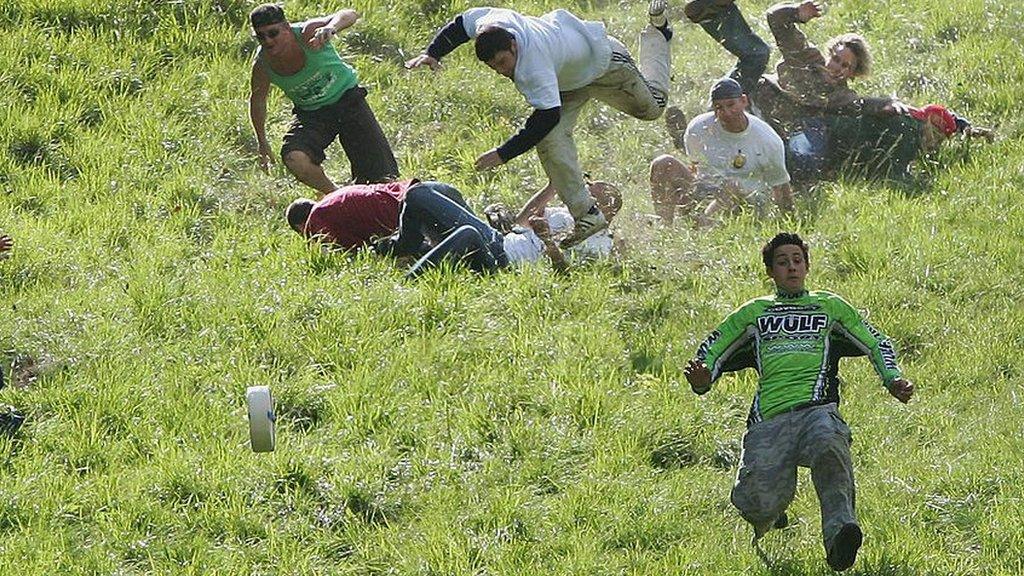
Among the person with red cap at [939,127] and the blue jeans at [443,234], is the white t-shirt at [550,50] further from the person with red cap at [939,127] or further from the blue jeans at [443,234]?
the person with red cap at [939,127]

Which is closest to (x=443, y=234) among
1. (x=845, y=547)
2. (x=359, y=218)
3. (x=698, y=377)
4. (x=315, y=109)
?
(x=359, y=218)

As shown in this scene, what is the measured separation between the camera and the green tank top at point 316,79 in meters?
11.4

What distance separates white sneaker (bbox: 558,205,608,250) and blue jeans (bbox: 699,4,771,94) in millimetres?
2718

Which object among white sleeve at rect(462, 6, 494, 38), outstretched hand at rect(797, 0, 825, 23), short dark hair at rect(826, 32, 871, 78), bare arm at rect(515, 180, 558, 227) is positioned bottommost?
bare arm at rect(515, 180, 558, 227)

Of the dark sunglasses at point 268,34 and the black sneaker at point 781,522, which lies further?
the dark sunglasses at point 268,34

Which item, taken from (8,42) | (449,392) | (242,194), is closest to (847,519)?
(449,392)

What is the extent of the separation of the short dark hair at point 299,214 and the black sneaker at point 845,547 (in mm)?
4755

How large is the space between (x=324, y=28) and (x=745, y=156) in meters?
2.80

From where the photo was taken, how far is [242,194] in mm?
11688

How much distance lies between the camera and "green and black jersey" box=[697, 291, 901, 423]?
Result: 24.3ft

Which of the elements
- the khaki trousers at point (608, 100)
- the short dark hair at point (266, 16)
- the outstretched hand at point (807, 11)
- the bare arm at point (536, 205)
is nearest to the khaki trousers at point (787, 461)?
the khaki trousers at point (608, 100)

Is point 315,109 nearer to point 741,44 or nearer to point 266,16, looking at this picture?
point 266,16

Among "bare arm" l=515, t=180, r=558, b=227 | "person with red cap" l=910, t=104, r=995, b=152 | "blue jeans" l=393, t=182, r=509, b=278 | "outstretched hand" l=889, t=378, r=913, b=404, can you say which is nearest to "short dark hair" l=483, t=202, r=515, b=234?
"bare arm" l=515, t=180, r=558, b=227

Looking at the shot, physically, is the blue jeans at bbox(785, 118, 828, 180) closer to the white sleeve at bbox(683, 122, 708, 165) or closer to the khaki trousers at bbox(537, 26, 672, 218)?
the white sleeve at bbox(683, 122, 708, 165)
